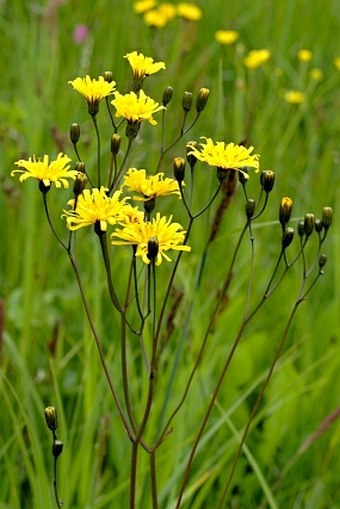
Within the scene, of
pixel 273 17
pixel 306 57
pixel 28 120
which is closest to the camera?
pixel 28 120

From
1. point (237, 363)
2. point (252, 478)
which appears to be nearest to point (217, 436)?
point (252, 478)

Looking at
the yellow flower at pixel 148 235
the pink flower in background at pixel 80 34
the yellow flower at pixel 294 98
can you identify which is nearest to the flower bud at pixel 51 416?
the yellow flower at pixel 148 235

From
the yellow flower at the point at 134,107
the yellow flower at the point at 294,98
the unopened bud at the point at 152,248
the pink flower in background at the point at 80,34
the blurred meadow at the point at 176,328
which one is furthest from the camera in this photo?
the pink flower in background at the point at 80,34

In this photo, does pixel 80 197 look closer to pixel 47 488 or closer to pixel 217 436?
pixel 47 488

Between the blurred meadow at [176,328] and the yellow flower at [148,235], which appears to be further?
the blurred meadow at [176,328]

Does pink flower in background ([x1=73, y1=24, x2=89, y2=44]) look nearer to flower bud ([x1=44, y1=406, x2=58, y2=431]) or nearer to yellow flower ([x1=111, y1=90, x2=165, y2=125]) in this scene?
yellow flower ([x1=111, y1=90, x2=165, y2=125])

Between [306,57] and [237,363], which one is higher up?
[306,57]

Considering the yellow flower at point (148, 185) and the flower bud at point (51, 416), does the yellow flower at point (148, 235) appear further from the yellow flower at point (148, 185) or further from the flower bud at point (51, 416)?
the flower bud at point (51, 416)

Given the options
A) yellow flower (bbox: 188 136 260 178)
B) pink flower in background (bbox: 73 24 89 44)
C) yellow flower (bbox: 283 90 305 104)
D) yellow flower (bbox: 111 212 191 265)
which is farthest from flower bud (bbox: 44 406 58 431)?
pink flower in background (bbox: 73 24 89 44)
